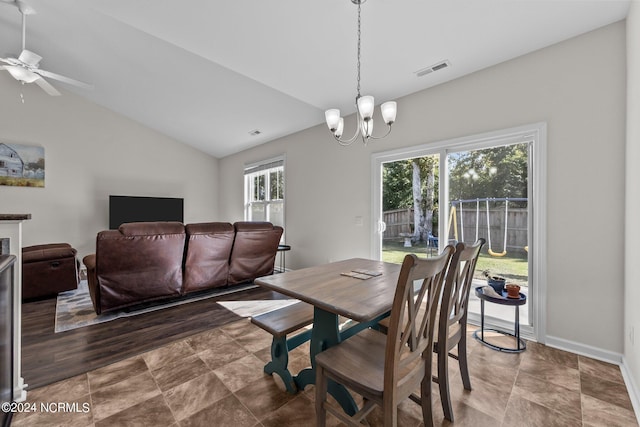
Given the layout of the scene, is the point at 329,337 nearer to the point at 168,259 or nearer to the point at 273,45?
the point at 168,259

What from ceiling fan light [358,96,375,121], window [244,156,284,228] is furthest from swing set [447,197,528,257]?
window [244,156,284,228]

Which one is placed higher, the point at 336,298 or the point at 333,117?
the point at 333,117

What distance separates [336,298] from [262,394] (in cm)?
87

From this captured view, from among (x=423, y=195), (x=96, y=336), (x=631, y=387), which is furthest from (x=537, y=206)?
(x=96, y=336)

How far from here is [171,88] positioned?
14.0 feet

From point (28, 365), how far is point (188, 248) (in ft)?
4.91

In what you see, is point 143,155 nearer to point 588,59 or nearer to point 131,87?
point 131,87

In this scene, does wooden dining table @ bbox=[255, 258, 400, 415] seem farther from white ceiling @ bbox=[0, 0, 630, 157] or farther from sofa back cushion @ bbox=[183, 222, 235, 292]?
white ceiling @ bbox=[0, 0, 630, 157]

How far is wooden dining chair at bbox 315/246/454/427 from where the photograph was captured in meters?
1.04

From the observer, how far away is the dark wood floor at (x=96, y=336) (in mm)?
1941

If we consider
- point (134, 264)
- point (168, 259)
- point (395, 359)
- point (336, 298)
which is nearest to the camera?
point (395, 359)

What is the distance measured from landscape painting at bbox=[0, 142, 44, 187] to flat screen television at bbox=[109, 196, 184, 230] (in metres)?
1.14

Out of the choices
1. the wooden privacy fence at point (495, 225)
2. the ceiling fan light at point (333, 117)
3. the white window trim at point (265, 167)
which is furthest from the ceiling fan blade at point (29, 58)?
the wooden privacy fence at point (495, 225)

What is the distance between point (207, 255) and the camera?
10.9 ft
